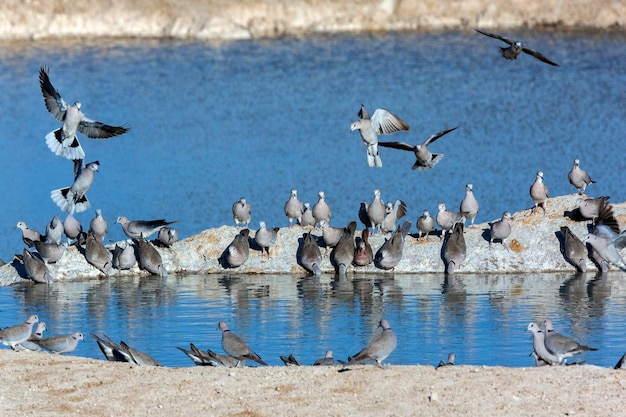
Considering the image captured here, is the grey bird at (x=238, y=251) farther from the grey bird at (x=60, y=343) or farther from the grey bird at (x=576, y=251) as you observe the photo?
the grey bird at (x=60, y=343)

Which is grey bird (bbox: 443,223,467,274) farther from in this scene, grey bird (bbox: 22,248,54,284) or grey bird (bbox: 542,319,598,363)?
grey bird (bbox: 542,319,598,363)

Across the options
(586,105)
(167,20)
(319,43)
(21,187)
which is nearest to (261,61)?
(319,43)

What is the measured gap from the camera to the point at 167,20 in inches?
2430

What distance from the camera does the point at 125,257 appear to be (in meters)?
21.3

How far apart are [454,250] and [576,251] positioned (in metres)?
1.87

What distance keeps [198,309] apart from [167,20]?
4405 cm

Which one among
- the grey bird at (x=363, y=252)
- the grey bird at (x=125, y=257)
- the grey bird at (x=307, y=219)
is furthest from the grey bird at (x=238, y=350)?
the grey bird at (x=307, y=219)

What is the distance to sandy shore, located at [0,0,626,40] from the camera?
6056 centimetres

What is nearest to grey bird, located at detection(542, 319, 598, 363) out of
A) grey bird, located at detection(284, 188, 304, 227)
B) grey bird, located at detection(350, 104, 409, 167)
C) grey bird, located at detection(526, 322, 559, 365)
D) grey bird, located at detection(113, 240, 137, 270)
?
grey bird, located at detection(526, 322, 559, 365)

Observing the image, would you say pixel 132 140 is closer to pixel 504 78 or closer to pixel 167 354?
pixel 504 78

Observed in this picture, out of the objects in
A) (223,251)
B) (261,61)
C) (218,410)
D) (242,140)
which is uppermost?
(261,61)

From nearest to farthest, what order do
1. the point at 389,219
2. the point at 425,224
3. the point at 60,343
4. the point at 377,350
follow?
1. the point at 377,350
2. the point at 60,343
3. the point at 425,224
4. the point at 389,219

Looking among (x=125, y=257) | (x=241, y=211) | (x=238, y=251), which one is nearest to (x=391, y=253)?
(x=238, y=251)

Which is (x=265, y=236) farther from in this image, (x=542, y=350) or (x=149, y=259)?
(x=542, y=350)
